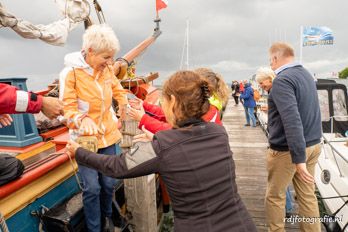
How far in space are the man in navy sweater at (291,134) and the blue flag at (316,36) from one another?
12.9 metres

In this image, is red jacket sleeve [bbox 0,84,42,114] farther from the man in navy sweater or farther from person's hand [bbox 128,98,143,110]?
the man in navy sweater

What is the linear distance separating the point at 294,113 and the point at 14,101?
2182mm

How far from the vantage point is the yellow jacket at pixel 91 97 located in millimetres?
2090

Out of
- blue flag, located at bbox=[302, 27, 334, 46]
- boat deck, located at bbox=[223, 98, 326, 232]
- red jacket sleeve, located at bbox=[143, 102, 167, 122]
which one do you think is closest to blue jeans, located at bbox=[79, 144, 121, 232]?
red jacket sleeve, located at bbox=[143, 102, 167, 122]

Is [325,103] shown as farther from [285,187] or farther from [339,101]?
[285,187]

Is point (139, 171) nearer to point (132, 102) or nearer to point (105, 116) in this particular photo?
point (105, 116)

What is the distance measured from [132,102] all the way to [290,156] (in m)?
1.65

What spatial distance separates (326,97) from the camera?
605 cm

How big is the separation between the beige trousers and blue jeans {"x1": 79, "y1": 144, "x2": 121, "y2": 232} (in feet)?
5.36

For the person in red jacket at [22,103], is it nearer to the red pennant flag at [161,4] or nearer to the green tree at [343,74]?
the red pennant flag at [161,4]

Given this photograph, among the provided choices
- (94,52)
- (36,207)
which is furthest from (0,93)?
(36,207)

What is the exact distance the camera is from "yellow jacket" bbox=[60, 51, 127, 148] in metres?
2.09

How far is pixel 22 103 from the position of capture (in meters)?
1.58

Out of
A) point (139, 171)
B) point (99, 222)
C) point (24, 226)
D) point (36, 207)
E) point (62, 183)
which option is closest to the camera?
point (139, 171)
